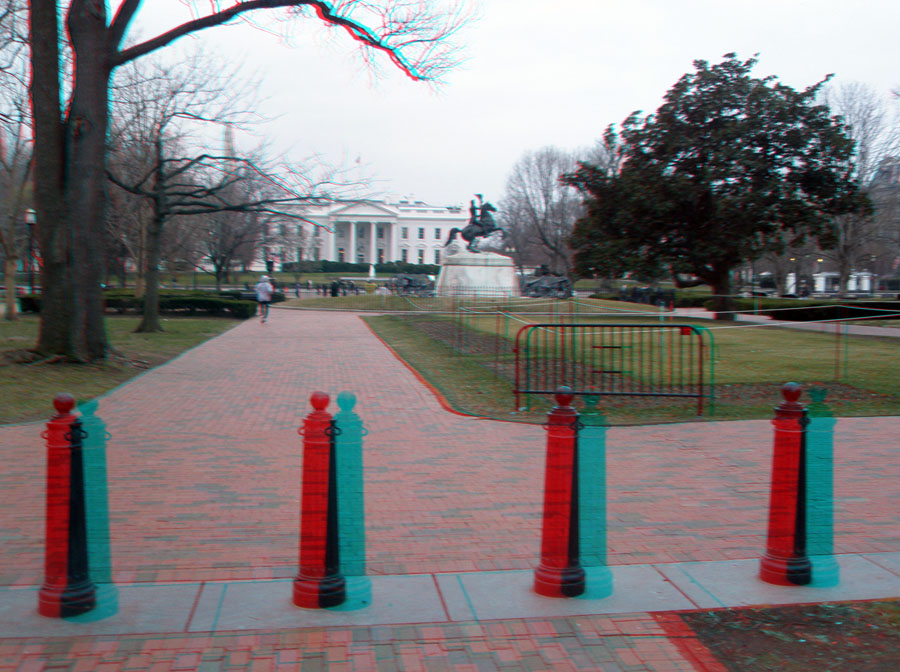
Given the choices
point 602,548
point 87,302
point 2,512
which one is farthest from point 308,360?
point 602,548

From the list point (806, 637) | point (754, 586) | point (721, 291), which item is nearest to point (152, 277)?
point (754, 586)

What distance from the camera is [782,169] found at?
31.8 m

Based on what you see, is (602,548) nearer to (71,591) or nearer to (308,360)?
(71,591)

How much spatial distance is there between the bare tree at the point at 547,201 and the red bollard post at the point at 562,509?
211 feet

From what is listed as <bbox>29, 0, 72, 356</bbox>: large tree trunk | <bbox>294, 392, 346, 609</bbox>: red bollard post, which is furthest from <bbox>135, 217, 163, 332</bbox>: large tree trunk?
<bbox>294, 392, 346, 609</bbox>: red bollard post

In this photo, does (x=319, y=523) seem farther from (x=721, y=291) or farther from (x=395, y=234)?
(x=395, y=234)

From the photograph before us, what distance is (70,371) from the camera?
504 inches

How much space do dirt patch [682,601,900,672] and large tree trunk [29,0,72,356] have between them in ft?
41.9

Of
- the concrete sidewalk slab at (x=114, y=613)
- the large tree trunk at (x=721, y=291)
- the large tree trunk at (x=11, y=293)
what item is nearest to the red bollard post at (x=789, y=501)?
the concrete sidewalk slab at (x=114, y=613)

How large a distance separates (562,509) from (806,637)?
1.32m

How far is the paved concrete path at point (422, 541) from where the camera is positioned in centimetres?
354

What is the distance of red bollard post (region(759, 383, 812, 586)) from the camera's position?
13.9 ft

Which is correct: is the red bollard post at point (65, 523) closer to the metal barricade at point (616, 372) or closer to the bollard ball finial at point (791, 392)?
the bollard ball finial at point (791, 392)

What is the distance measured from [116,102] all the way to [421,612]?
69.9ft
